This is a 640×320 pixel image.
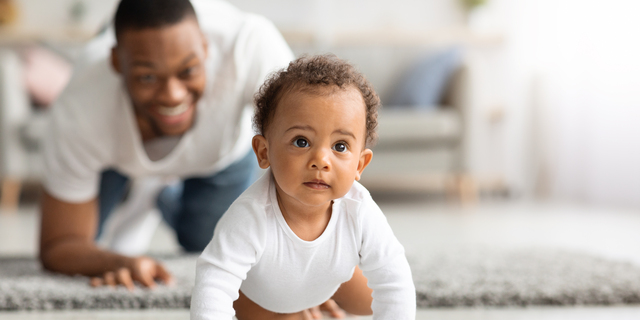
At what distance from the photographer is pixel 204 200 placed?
4.90ft

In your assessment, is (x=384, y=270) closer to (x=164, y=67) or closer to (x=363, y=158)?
(x=363, y=158)

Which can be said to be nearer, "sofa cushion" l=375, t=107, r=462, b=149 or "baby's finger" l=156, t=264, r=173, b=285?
"baby's finger" l=156, t=264, r=173, b=285

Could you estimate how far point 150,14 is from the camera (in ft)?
3.19

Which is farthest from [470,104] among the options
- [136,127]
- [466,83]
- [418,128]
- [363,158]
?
[363,158]

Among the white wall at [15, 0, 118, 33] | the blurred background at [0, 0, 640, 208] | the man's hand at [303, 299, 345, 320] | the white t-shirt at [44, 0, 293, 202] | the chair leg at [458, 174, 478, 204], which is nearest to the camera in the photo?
the man's hand at [303, 299, 345, 320]

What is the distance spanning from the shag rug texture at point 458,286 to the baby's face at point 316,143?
19.1 inches

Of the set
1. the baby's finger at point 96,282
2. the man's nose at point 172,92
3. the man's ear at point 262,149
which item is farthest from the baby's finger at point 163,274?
the man's ear at point 262,149

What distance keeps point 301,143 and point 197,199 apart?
91cm

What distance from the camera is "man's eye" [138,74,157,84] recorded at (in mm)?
1002

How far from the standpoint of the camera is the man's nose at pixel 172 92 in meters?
1.01

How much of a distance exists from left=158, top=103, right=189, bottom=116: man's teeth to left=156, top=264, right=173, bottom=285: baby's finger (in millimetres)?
301

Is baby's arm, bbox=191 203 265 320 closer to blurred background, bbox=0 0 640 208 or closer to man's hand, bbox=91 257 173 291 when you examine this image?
man's hand, bbox=91 257 173 291

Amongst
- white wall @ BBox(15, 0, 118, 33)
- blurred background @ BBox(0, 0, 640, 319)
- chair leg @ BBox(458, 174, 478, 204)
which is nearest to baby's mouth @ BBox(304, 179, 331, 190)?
blurred background @ BBox(0, 0, 640, 319)

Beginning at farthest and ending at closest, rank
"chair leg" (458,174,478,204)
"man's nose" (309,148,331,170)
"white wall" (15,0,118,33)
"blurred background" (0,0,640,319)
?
"white wall" (15,0,118,33), "chair leg" (458,174,478,204), "blurred background" (0,0,640,319), "man's nose" (309,148,331,170)
